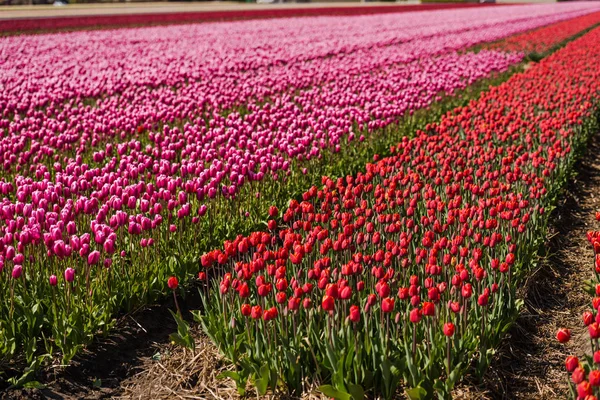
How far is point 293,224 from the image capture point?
539 cm

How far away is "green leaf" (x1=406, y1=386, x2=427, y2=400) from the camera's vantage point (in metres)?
3.63

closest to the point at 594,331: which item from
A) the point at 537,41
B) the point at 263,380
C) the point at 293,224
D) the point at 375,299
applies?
the point at 375,299

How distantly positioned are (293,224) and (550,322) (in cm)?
212

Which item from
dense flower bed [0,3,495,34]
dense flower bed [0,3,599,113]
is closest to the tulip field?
dense flower bed [0,3,599,113]

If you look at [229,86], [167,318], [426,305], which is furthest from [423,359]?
[229,86]

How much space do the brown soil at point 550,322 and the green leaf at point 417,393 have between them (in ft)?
1.50

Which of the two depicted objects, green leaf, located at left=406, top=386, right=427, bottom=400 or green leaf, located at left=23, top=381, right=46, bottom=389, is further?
green leaf, located at left=23, top=381, right=46, bottom=389

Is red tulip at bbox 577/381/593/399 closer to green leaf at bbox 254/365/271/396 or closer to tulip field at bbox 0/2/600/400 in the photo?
tulip field at bbox 0/2/600/400

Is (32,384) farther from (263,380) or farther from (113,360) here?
(263,380)

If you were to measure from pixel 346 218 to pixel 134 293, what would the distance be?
5.72 ft

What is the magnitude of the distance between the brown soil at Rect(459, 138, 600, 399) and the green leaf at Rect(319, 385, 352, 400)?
0.81 m

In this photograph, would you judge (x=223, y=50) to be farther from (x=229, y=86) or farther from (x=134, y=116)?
(x=134, y=116)

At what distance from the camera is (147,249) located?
536cm

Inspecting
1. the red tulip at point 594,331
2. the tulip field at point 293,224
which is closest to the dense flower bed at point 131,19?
the tulip field at point 293,224
